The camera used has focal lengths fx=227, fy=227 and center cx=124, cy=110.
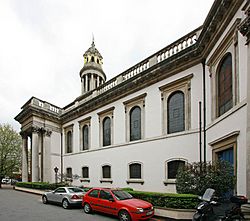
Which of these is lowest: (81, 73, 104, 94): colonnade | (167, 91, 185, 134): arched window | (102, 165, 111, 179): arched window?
(102, 165, 111, 179): arched window

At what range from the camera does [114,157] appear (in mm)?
20984

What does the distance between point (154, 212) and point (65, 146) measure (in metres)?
20.8

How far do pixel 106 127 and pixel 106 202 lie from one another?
12.5 metres

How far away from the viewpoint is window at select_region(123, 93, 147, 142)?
18.6m

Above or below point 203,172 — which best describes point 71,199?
below

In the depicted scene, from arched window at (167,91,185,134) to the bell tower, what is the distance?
26.2 metres

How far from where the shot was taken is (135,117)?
1967 cm

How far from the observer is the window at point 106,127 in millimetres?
22078

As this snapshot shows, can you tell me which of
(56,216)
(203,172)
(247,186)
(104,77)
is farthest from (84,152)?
(104,77)

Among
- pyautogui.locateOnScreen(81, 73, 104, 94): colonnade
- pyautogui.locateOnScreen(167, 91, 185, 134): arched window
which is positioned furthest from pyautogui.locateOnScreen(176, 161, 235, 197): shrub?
pyautogui.locateOnScreen(81, 73, 104, 94): colonnade

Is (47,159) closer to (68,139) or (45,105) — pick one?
(68,139)

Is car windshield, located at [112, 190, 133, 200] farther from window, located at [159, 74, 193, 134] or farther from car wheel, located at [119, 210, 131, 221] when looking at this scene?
window, located at [159, 74, 193, 134]

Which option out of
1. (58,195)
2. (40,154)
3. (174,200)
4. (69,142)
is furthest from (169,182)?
(40,154)

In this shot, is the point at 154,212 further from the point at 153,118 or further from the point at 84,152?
the point at 84,152
